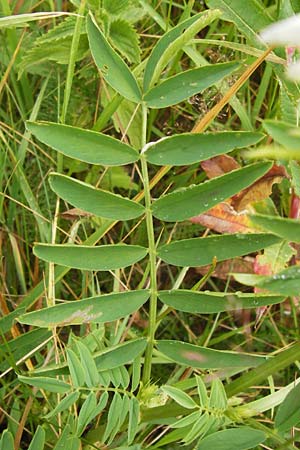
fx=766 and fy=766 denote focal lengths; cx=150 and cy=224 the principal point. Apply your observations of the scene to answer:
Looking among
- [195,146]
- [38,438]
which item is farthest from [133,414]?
[195,146]

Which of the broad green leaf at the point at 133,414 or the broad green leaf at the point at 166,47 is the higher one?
the broad green leaf at the point at 166,47

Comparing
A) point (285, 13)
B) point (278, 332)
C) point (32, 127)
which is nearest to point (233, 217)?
point (278, 332)

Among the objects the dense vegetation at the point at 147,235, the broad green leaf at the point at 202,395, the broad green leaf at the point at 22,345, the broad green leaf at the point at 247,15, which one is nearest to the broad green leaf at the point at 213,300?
the dense vegetation at the point at 147,235

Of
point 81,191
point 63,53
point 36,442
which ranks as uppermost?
point 63,53

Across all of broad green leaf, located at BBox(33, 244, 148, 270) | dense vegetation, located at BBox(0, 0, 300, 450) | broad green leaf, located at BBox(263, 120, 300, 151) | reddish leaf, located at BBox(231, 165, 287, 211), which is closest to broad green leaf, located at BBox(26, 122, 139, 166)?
dense vegetation, located at BBox(0, 0, 300, 450)

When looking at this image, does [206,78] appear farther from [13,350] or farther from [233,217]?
[13,350]

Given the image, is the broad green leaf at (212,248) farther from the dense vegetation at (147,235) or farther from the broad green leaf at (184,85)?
the broad green leaf at (184,85)
